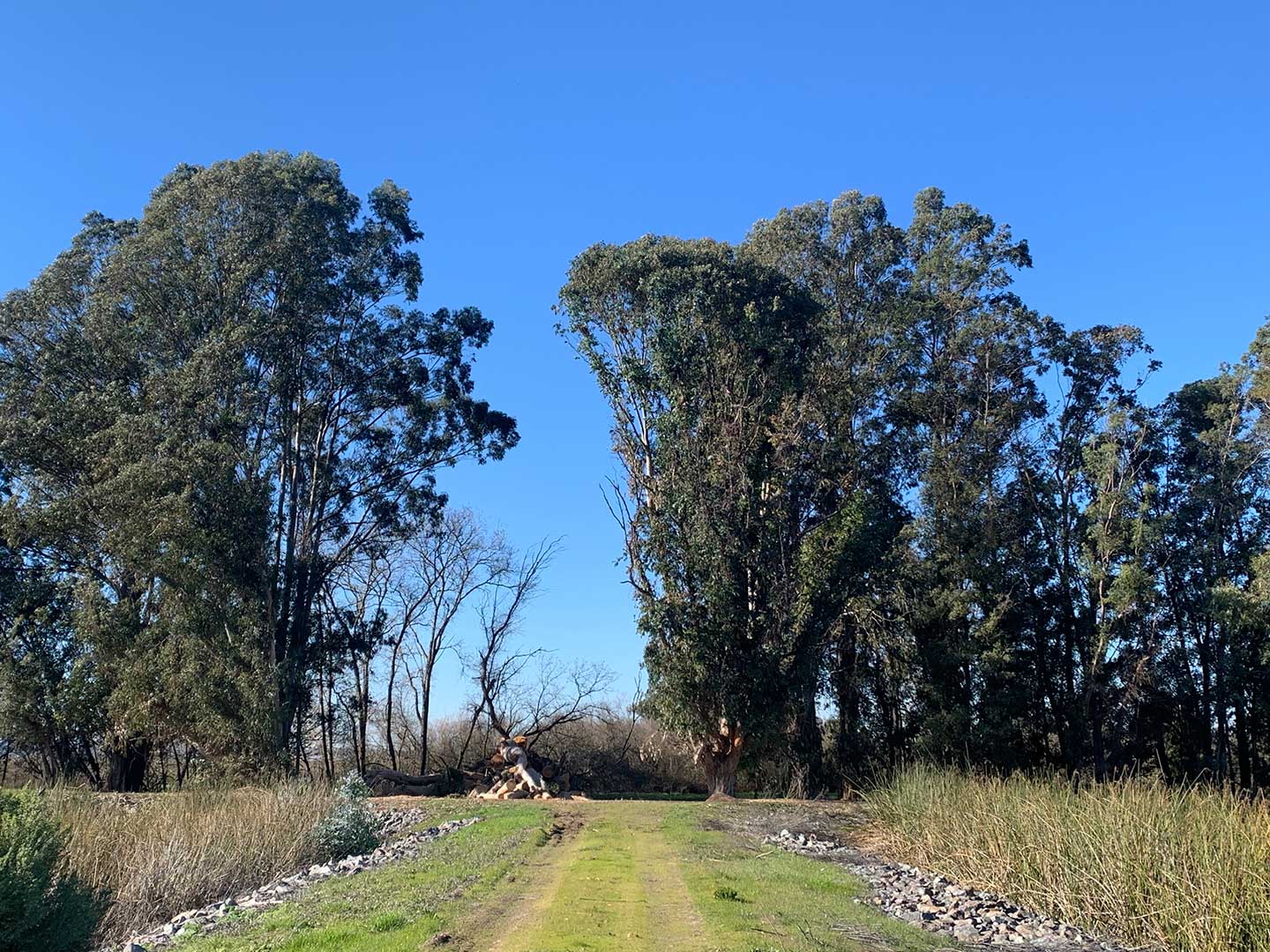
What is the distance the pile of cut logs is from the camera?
27266 mm

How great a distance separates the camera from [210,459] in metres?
27.6

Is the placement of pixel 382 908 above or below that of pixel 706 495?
below

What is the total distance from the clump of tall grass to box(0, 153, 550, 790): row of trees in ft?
64.2

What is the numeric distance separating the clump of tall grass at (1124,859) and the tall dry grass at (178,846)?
10.3m

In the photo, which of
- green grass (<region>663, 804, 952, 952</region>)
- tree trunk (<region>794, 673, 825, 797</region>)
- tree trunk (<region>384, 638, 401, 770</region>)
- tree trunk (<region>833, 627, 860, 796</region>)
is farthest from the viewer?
tree trunk (<region>384, 638, 401, 770</region>)

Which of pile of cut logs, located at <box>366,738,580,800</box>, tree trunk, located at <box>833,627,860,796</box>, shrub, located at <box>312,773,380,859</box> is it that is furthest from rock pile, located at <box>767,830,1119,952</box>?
tree trunk, located at <box>833,627,860,796</box>

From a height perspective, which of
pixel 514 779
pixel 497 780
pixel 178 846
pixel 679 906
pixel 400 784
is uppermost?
pixel 178 846

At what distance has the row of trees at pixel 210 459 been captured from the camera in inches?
1059

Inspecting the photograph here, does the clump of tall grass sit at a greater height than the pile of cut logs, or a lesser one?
Answer: greater

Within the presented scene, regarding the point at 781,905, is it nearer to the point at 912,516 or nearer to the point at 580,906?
the point at 580,906

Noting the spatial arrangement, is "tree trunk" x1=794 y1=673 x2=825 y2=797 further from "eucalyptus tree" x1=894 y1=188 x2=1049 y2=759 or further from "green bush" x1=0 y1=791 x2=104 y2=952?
"green bush" x1=0 y1=791 x2=104 y2=952

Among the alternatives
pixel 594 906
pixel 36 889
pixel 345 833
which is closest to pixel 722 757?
pixel 345 833

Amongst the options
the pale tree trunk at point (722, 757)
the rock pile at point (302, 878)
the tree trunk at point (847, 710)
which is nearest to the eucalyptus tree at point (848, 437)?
the tree trunk at point (847, 710)

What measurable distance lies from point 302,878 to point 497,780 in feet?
51.5
